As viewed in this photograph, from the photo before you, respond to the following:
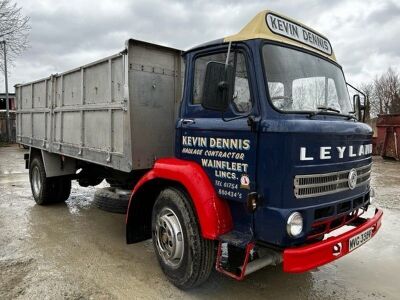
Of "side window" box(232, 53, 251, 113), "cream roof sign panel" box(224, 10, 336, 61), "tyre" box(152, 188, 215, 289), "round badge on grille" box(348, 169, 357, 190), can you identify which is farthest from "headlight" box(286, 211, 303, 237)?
"cream roof sign panel" box(224, 10, 336, 61)

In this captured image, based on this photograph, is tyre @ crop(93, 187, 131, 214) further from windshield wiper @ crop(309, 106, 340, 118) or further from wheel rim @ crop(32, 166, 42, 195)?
windshield wiper @ crop(309, 106, 340, 118)

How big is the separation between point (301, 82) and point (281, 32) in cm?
50

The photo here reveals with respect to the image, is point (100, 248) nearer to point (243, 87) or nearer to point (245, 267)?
point (245, 267)

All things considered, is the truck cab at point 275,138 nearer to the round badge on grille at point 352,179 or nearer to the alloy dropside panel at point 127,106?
the round badge on grille at point 352,179

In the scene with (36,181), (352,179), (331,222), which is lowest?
(36,181)

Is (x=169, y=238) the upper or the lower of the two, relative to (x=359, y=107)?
lower

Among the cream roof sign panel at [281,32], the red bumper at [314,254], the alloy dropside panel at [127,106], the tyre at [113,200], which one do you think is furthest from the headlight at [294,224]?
the tyre at [113,200]

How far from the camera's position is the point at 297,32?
3.68 meters

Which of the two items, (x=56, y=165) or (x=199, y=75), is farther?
(x=56, y=165)

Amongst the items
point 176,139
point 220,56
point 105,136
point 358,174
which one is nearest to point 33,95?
point 105,136

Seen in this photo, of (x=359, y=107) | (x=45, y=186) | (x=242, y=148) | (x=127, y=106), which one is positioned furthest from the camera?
(x=45, y=186)

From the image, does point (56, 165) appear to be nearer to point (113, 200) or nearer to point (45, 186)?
point (45, 186)

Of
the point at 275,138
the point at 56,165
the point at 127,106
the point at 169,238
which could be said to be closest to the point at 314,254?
the point at 275,138

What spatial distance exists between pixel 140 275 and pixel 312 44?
305 cm
